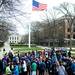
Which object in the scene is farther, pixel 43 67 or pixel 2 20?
pixel 2 20

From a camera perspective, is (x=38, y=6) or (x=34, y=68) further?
(x=38, y=6)

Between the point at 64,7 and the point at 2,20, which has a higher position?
the point at 64,7

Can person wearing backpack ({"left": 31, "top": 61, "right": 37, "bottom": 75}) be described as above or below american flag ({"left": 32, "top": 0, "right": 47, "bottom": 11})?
below

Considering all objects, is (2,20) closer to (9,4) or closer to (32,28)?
(9,4)

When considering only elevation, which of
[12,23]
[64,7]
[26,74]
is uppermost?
[64,7]

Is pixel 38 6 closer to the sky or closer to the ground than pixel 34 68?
closer to the sky

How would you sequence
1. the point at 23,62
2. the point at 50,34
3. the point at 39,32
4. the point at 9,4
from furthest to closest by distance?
the point at 39,32 → the point at 50,34 → the point at 9,4 → the point at 23,62

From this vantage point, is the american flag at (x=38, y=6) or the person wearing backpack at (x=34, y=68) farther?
the american flag at (x=38, y=6)

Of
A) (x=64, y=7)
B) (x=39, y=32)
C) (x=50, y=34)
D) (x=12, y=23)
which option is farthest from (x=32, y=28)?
(x=12, y=23)

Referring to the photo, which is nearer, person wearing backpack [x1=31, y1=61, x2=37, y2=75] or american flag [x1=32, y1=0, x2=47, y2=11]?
person wearing backpack [x1=31, y1=61, x2=37, y2=75]

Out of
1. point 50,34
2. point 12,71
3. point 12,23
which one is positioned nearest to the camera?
point 12,71

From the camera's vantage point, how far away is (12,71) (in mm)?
19125

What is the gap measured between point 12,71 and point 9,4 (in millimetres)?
6152

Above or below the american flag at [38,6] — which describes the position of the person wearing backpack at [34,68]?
below
